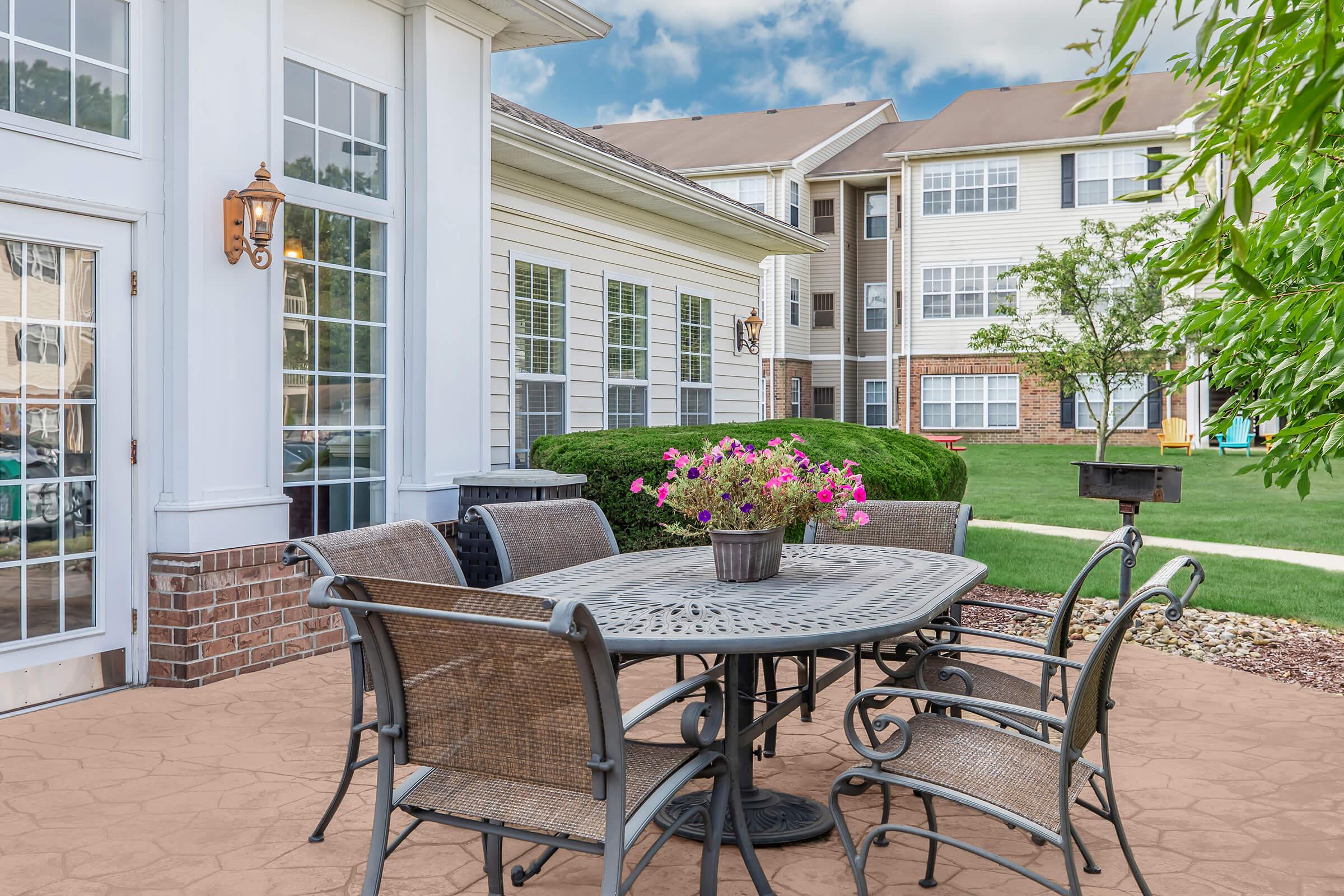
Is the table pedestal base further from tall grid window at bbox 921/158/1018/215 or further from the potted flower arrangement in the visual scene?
tall grid window at bbox 921/158/1018/215

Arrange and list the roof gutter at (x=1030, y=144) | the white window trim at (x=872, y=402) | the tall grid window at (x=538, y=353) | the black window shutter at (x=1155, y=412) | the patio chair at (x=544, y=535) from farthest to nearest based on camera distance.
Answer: the white window trim at (x=872, y=402), the black window shutter at (x=1155, y=412), the roof gutter at (x=1030, y=144), the tall grid window at (x=538, y=353), the patio chair at (x=544, y=535)

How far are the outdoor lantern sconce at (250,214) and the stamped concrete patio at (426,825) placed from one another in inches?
86.3

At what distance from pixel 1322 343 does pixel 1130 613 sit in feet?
3.90

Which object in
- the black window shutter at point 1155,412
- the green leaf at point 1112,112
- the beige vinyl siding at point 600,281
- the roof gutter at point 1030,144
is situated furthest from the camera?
the black window shutter at point 1155,412

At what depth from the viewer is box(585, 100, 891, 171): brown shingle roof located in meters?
26.7

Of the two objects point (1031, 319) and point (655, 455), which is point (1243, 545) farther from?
point (1031, 319)

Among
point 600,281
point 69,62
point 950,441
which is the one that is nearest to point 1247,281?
point 69,62

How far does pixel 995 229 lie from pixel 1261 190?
22901 mm

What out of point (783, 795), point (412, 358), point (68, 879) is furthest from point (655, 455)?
point (68, 879)

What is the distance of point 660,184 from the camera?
9859mm

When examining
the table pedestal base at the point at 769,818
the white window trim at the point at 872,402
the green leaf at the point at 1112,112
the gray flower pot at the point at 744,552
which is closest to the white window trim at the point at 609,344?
the gray flower pot at the point at 744,552

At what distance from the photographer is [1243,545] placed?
10492 millimetres

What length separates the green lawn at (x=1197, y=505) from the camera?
36.8 ft

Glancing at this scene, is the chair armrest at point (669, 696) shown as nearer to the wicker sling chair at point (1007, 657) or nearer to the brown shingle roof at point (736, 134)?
the wicker sling chair at point (1007, 657)
